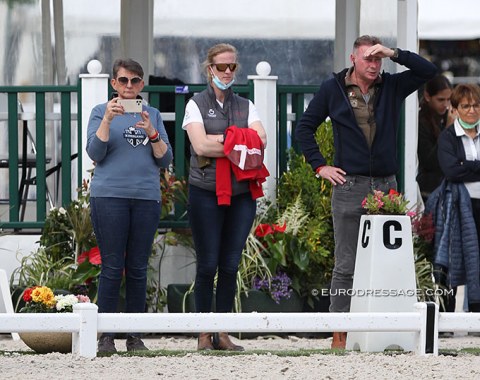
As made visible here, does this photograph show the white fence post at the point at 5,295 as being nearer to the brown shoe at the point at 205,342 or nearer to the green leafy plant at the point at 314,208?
the brown shoe at the point at 205,342

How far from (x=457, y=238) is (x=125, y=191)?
263cm

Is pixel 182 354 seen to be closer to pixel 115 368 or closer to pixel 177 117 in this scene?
pixel 115 368

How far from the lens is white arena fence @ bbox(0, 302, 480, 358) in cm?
730

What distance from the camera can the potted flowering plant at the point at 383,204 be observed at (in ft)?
26.9

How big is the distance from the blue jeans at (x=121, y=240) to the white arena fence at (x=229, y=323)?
616mm

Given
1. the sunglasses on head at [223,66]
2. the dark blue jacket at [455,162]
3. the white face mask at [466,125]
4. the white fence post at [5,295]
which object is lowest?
the white fence post at [5,295]

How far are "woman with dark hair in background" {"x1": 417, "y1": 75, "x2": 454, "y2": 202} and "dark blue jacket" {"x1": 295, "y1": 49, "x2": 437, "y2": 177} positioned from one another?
1777mm

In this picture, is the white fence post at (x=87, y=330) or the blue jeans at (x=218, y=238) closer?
the white fence post at (x=87, y=330)

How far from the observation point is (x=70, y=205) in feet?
31.6

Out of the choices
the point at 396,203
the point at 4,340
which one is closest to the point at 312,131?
the point at 396,203

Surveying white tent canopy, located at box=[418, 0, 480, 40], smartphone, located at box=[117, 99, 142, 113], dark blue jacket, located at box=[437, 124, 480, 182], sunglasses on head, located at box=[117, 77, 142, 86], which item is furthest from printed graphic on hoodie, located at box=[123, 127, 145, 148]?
white tent canopy, located at box=[418, 0, 480, 40]

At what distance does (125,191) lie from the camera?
7910mm

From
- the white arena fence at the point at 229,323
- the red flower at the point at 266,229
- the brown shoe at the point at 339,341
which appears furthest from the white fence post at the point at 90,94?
the white arena fence at the point at 229,323

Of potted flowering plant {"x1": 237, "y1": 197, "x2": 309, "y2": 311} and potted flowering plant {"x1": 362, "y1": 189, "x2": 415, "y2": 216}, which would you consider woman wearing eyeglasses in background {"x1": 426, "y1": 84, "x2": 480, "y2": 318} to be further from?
potted flowering plant {"x1": 362, "y1": 189, "x2": 415, "y2": 216}
